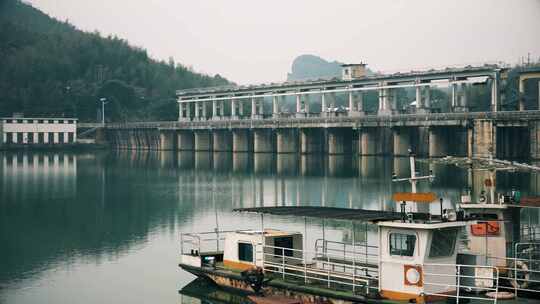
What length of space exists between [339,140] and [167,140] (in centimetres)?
3809

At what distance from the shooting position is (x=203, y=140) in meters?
138

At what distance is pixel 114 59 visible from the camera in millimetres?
187000

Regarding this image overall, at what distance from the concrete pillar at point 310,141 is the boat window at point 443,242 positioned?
307ft

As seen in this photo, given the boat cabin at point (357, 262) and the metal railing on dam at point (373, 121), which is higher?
the metal railing on dam at point (373, 121)

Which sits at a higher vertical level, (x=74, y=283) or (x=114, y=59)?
(x=114, y=59)

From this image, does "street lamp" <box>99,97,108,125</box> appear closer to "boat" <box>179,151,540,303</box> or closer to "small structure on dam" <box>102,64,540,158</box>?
"small structure on dam" <box>102,64,540,158</box>

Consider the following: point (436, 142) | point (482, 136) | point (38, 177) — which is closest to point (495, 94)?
point (436, 142)

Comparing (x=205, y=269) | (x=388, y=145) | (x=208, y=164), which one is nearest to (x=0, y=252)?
(x=205, y=269)

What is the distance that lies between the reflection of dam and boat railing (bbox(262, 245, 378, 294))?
3819 centimetres

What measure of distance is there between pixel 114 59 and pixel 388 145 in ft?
274

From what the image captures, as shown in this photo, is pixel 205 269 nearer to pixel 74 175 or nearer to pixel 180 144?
pixel 74 175

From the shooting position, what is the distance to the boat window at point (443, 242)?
915 inches

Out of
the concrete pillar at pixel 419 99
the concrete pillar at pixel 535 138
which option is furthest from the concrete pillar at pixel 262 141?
the concrete pillar at pixel 535 138

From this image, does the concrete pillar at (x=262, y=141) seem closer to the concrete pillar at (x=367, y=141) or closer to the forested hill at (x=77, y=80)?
the concrete pillar at (x=367, y=141)
